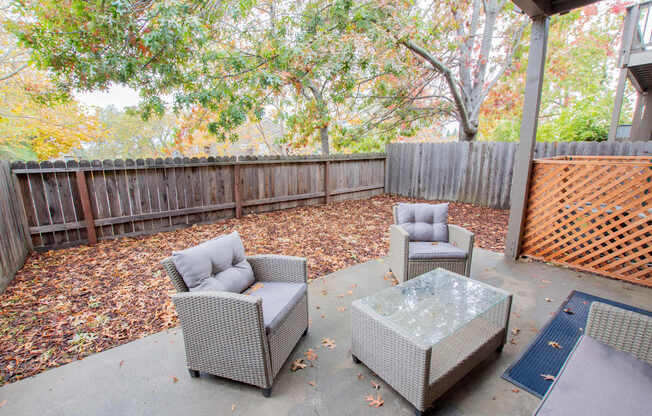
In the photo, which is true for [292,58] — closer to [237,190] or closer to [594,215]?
[237,190]

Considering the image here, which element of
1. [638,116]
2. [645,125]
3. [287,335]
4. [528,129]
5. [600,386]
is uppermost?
[638,116]

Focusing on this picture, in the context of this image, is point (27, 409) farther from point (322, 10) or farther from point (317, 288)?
point (322, 10)

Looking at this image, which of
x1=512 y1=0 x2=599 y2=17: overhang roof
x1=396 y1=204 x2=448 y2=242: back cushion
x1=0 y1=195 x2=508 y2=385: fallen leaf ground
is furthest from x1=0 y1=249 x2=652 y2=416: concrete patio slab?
x1=512 y1=0 x2=599 y2=17: overhang roof

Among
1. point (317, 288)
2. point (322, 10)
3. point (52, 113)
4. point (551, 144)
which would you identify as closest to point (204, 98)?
point (322, 10)

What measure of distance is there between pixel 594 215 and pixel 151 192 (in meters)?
6.56

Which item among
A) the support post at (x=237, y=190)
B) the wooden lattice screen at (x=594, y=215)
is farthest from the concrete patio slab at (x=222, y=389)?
the support post at (x=237, y=190)

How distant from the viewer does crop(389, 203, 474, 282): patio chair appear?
3.05 metres

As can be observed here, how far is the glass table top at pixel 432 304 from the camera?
1812 mm

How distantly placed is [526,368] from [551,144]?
19.2ft

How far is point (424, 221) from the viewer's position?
355 centimetres

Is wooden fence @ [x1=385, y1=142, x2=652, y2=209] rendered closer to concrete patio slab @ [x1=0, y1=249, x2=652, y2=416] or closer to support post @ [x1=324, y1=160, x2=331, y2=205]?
support post @ [x1=324, y1=160, x2=331, y2=205]

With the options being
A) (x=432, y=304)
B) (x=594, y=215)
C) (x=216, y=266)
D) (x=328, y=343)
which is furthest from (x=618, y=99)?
(x=216, y=266)

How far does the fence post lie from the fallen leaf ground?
19 centimetres

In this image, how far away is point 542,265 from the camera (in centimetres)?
384
